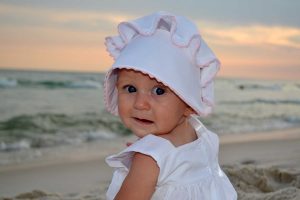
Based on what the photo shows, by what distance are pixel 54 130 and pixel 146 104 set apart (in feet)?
20.9

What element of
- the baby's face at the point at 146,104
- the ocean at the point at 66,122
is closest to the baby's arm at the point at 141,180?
the baby's face at the point at 146,104

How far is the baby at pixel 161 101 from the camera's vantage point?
1988 millimetres

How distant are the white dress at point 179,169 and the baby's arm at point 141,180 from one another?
30mm

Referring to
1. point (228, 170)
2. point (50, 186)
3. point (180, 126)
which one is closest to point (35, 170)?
point (50, 186)

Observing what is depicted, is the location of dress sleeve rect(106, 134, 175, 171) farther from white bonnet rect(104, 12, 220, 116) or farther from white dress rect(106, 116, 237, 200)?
white bonnet rect(104, 12, 220, 116)

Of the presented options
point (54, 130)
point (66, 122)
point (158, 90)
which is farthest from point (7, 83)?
point (158, 90)

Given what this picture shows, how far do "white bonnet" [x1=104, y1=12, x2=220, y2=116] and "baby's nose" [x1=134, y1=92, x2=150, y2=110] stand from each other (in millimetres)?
96

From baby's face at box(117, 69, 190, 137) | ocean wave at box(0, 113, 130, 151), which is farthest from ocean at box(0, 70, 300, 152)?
baby's face at box(117, 69, 190, 137)

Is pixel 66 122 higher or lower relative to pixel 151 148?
lower

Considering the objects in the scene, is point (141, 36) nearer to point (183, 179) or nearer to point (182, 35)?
point (182, 35)

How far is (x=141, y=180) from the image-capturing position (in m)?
1.95

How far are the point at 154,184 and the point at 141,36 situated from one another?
25.4 inches

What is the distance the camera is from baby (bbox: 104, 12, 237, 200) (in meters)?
1.99

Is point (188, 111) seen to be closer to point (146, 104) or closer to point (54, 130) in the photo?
point (146, 104)
